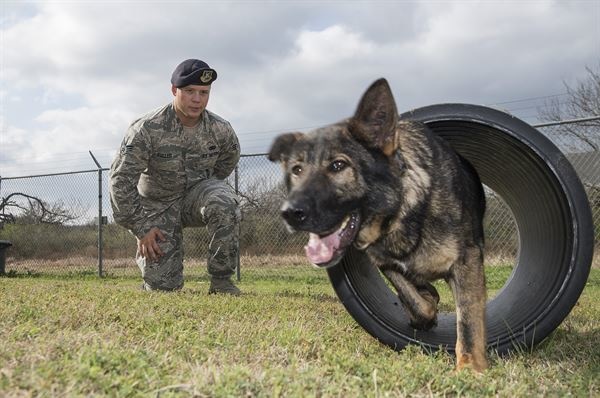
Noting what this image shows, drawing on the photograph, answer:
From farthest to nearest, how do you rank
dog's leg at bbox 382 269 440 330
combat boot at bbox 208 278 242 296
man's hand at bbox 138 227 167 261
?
1. combat boot at bbox 208 278 242 296
2. man's hand at bbox 138 227 167 261
3. dog's leg at bbox 382 269 440 330

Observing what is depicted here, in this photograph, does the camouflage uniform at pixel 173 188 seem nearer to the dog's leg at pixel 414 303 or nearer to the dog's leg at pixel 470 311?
the dog's leg at pixel 414 303

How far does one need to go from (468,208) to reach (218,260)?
3879 mm

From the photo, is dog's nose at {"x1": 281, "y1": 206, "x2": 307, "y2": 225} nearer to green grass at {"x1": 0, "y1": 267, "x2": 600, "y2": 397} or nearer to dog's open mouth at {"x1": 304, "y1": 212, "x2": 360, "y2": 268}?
dog's open mouth at {"x1": 304, "y1": 212, "x2": 360, "y2": 268}

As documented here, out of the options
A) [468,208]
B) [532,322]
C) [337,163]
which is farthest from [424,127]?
[532,322]

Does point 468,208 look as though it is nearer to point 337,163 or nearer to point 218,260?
point 337,163

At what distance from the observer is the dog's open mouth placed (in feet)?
10.1

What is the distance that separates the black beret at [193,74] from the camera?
245 inches

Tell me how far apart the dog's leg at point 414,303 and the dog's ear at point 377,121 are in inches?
41.4

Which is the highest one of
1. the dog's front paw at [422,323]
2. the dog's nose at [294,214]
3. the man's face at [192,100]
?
the man's face at [192,100]

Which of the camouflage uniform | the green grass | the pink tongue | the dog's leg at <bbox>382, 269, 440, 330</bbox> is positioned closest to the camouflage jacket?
the camouflage uniform

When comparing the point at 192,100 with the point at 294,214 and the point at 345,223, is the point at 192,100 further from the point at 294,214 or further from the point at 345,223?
the point at 294,214

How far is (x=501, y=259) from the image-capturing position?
991 centimetres

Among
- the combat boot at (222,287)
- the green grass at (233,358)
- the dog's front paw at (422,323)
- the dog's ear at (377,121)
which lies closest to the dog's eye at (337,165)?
the dog's ear at (377,121)

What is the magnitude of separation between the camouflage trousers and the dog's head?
11.5 feet
